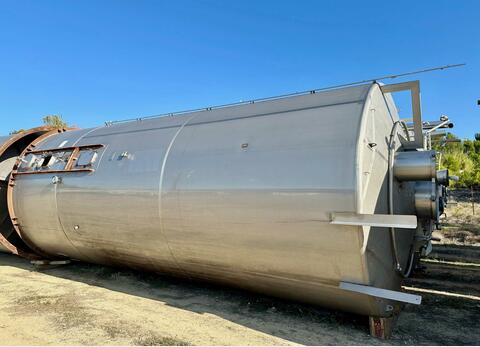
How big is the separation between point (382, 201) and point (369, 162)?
1.96 ft

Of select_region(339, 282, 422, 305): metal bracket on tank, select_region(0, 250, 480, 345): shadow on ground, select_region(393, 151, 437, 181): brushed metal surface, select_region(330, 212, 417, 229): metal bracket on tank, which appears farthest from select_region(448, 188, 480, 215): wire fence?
select_region(330, 212, 417, 229): metal bracket on tank

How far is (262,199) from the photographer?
166 inches

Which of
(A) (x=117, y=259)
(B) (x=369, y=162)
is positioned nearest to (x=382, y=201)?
(B) (x=369, y=162)

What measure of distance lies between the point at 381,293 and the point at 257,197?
1.64 meters

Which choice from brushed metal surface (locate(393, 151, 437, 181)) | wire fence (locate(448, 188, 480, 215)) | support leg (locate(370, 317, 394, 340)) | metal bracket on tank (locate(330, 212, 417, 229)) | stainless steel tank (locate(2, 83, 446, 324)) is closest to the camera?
metal bracket on tank (locate(330, 212, 417, 229))

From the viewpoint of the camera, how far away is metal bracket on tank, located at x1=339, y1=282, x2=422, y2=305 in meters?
3.67

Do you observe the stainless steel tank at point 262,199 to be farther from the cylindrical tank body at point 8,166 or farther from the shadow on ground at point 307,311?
the cylindrical tank body at point 8,166

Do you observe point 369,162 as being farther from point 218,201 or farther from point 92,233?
point 92,233

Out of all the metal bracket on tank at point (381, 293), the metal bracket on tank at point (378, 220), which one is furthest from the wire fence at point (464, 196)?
the metal bracket on tank at point (378, 220)

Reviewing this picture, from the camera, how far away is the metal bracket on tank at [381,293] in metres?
3.67

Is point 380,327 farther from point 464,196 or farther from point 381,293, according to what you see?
point 464,196

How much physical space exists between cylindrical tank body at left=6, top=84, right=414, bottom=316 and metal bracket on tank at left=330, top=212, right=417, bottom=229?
0.08 m

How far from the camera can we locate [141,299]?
5586mm

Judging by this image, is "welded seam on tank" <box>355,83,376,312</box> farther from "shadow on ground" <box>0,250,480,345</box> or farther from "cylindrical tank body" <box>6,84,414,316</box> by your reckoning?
"shadow on ground" <box>0,250,480,345</box>
